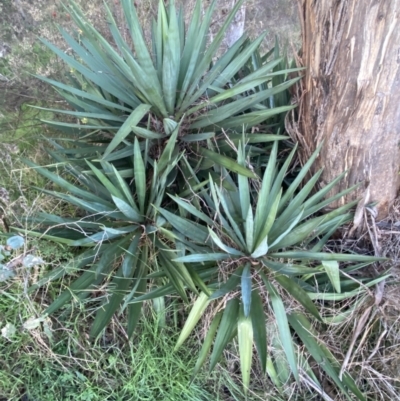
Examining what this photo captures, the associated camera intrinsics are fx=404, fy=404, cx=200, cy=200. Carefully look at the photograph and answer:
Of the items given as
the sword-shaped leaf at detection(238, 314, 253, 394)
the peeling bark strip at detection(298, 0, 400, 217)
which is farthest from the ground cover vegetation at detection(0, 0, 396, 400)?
the peeling bark strip at detection(298, 0, 400, 217)

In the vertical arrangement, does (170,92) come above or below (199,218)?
above

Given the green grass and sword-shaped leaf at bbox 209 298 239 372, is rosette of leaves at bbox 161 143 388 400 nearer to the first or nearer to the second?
sword-shaped leaf at bbox 209 298 239 372

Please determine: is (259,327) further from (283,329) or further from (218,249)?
(218,249)

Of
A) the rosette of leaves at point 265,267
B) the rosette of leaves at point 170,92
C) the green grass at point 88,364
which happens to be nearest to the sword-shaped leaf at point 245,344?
the rosette of leaves at point 265,267

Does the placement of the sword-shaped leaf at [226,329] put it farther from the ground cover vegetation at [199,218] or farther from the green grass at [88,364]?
the green grass at [88,364]

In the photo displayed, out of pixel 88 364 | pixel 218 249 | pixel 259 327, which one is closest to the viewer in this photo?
pixel 259 327

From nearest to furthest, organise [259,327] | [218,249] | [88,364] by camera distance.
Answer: [259,327] → [218,249] → [88,364]

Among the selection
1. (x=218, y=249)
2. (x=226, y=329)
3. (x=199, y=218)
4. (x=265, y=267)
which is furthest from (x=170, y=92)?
(x=226, y=329)

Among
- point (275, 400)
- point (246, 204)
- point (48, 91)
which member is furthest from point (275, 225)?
point (48, 91)

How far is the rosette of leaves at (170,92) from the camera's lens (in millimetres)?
1468

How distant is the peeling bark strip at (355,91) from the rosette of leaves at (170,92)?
12 cm

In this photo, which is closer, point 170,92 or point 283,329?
point 283,329

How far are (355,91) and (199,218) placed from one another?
0.69 m

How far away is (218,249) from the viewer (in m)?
1.43
